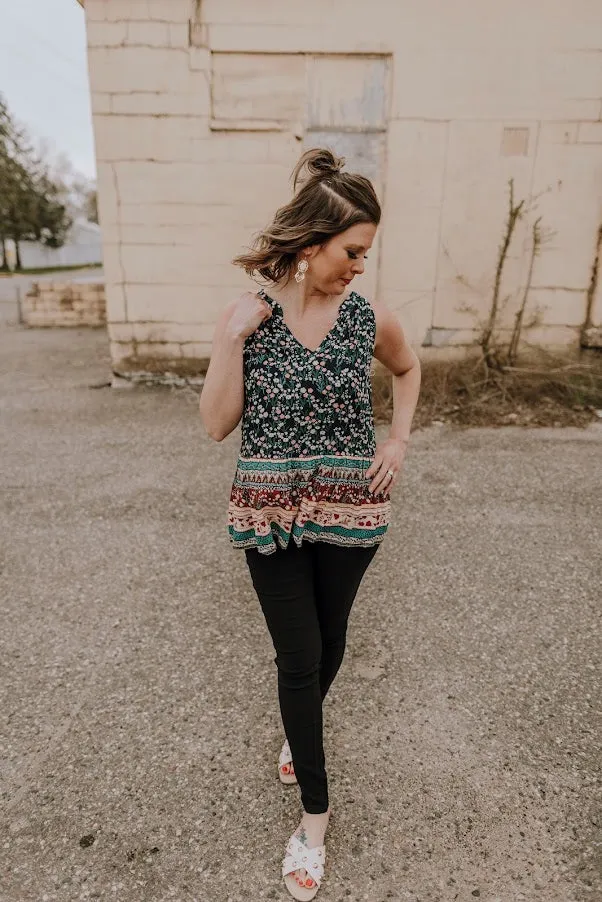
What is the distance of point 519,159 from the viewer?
6.37m

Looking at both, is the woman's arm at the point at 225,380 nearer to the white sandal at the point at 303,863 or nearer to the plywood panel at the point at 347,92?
the white sandal at the point at 303,863

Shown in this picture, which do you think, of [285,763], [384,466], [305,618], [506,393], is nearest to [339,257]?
[384,466]

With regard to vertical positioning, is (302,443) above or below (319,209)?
below

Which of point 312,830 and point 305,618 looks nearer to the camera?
point 305,618

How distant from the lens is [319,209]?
1691mm

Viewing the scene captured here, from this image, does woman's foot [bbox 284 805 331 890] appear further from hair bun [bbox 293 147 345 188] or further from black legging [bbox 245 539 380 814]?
hair bun [bbox 293 147 345 188]

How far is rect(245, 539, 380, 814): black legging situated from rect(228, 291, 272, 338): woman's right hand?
592 mm

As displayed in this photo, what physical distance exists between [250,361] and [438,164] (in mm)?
5619

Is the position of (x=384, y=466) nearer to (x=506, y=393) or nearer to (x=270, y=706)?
(x=270, y=706)

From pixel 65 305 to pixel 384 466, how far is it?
13.0 metres

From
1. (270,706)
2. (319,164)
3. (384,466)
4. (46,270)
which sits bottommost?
(46,270)

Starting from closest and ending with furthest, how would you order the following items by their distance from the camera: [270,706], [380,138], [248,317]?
[248,317], [270,706], [380,138]

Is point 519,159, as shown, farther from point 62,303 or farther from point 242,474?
point 62,303

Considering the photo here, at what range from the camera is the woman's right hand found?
5.38 ft
